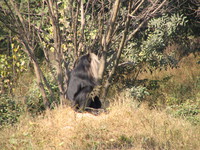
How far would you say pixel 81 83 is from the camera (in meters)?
6.45

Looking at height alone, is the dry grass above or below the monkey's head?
below

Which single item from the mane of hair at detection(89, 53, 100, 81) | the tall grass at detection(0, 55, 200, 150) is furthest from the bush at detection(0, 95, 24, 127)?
the mane of hair at detection(89, 53, 100, 81)

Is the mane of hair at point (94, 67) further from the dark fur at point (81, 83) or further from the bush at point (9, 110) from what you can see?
the bush at point (9, 110)

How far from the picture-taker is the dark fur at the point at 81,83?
6.42 meters

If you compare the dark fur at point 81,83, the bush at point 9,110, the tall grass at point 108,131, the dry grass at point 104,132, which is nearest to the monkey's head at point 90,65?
the dark fur at point 81,83

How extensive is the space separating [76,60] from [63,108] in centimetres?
117

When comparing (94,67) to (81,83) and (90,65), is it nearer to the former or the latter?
(90,65)

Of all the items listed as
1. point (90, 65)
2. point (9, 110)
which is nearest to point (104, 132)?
point (90, 65)

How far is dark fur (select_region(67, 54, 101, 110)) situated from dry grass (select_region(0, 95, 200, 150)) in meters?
0.41

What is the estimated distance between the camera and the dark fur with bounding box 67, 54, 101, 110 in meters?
6.42

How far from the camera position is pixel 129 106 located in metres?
6.15

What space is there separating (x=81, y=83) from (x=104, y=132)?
1625mm

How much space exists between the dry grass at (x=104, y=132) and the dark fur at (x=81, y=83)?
1.34 feet

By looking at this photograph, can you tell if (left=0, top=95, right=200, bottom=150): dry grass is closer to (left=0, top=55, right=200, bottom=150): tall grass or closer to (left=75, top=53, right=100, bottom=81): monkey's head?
(left=0, top=55, right=200, bottom=150): tall grass
